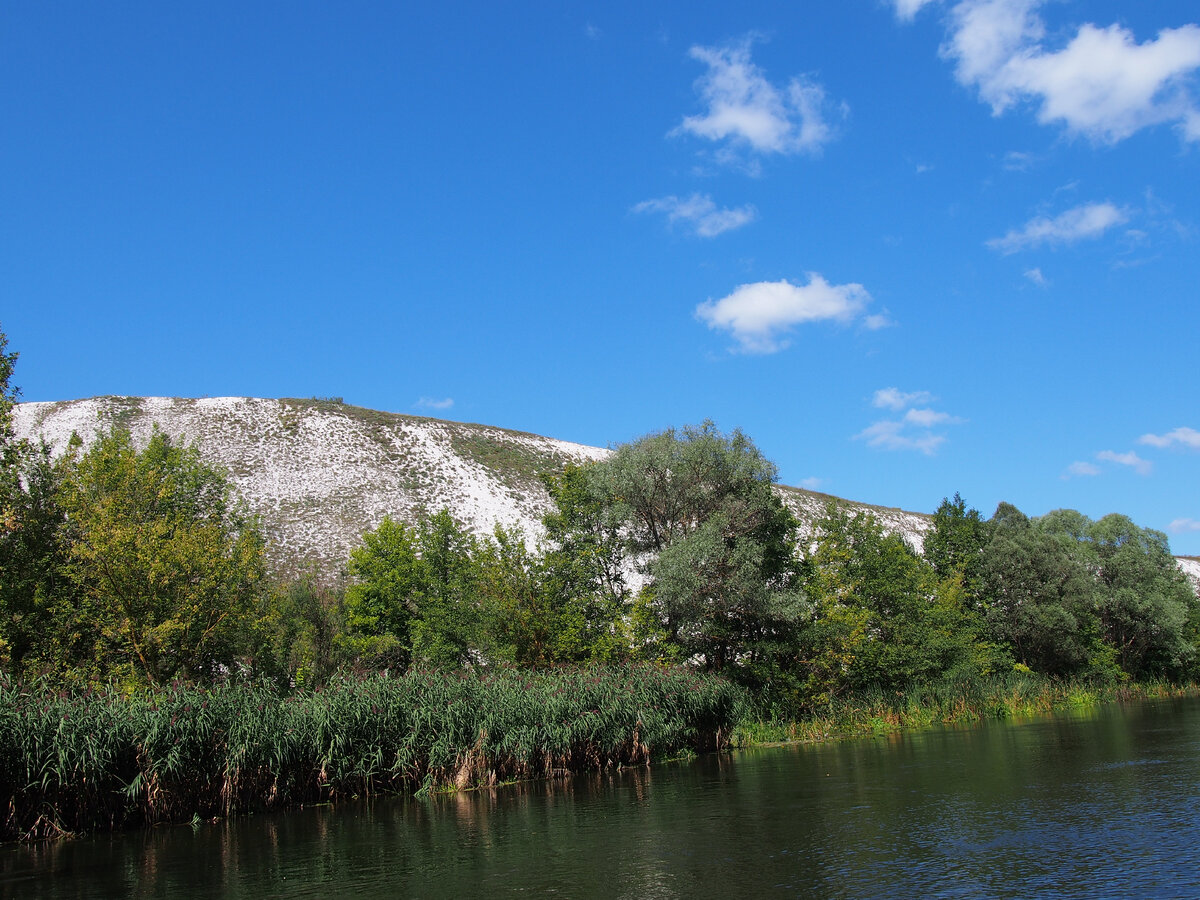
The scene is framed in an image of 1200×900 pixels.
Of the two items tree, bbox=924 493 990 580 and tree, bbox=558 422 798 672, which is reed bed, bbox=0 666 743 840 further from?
tree, bbox=924 493 990 580

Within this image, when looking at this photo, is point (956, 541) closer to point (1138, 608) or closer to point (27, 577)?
point (1138, 608)

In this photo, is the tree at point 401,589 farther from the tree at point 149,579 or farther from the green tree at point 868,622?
the green tree at point 868,622

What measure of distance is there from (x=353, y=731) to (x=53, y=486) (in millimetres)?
18870

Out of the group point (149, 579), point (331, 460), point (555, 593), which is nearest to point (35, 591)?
point (149, 579)

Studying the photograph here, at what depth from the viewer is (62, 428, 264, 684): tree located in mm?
26422

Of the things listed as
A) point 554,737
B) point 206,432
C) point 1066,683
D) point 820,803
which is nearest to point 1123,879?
point 820,803

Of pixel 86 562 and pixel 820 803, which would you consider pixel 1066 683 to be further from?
pixel 86 562

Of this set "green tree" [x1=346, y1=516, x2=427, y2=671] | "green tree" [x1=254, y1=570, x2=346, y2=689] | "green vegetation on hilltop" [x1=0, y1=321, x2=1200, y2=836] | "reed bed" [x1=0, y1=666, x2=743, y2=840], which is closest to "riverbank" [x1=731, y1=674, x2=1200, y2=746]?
"green vegetation on hilltop" [x1=0, y1=321, x2=1200, y2=836]

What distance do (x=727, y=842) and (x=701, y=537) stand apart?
2016 centimetres

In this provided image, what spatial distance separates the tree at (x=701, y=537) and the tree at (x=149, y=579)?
1376 cm

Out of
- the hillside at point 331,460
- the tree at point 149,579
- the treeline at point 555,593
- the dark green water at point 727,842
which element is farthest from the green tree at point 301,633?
the dark green water at point 727,842

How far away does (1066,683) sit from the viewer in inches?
1918

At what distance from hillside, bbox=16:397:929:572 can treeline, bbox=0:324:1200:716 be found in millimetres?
16142

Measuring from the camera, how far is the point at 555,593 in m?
34.5
